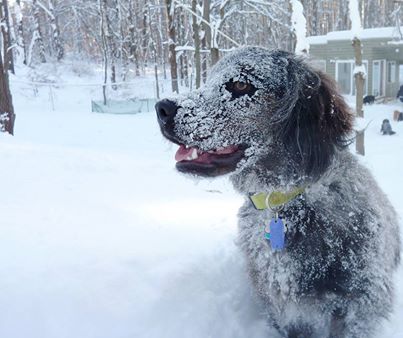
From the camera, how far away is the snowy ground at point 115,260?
219 cm

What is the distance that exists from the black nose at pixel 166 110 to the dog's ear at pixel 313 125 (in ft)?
1.70

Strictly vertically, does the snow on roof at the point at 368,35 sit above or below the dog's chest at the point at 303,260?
above

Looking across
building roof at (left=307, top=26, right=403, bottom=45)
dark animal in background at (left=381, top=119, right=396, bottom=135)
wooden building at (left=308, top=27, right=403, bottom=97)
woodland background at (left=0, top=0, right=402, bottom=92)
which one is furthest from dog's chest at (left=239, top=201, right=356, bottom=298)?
wooden building at (left=308, top=27, right=403, bottom=97)

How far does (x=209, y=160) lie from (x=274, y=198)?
39 centimetres

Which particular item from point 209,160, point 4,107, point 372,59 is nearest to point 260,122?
point 209,160

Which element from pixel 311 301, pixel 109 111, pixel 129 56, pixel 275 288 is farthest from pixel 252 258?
pixel 129 56

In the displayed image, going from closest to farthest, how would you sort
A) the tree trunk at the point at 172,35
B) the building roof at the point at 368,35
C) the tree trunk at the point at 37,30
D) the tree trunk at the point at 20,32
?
the tree trunk at the point at 172,35
the building roof at the point at 368,35
the tree trunk at the point at 20,32
the tree trunk at the point at 37,30

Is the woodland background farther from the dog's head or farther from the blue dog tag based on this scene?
the blue dog tag

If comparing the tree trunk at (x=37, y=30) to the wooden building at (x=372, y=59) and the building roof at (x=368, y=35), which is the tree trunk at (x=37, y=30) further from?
the building roof at (x=368, y=35)

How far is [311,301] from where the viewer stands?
2203mm

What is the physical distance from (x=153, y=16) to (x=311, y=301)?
118 feet

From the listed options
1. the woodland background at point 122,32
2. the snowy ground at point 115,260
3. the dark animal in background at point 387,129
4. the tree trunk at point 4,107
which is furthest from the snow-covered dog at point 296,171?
the woodland background at point 122,32

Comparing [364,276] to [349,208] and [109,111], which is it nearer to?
[349,208]

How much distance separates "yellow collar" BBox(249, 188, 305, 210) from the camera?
7.20 feet
